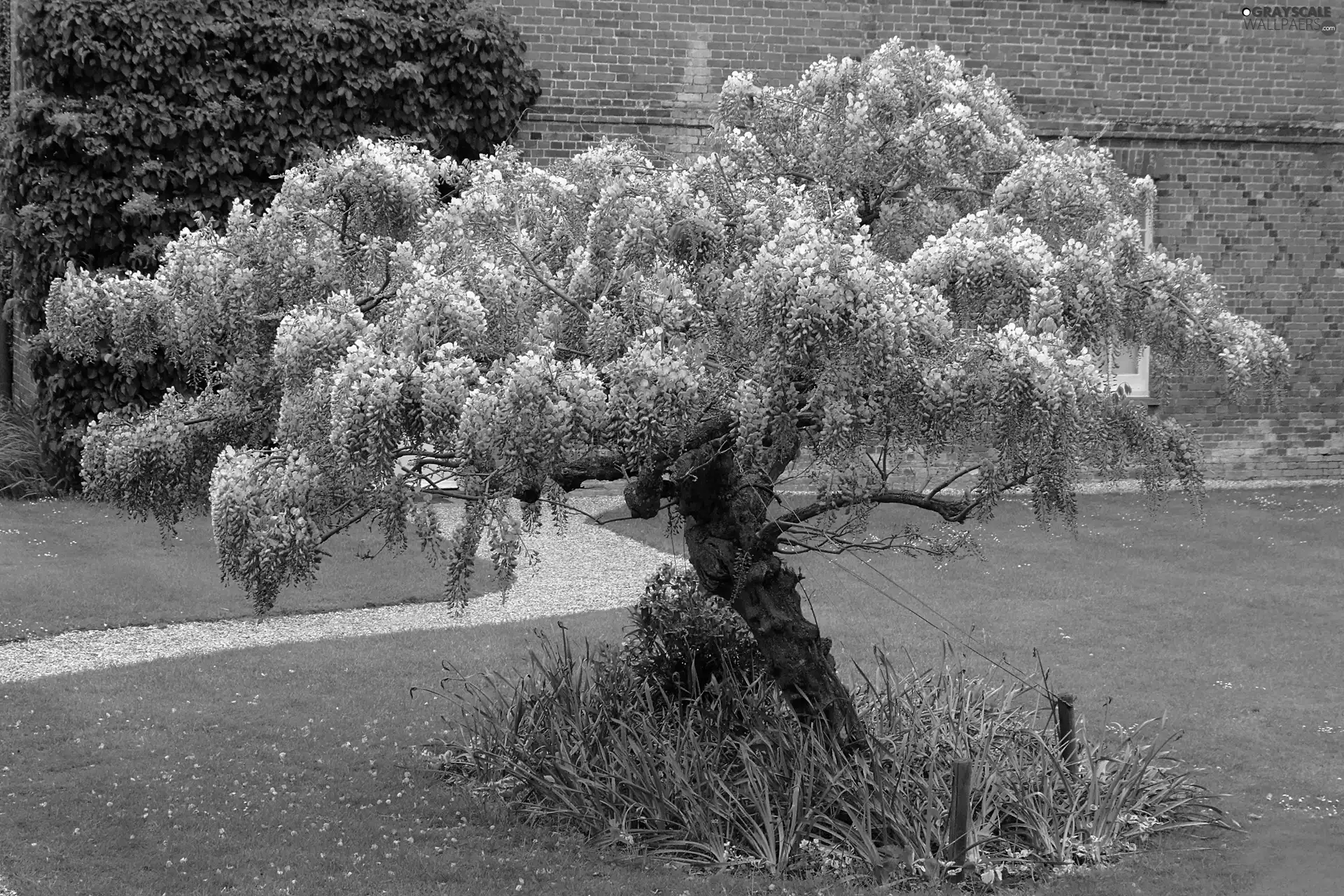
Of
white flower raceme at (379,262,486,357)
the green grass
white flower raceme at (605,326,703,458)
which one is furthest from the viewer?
the green grass

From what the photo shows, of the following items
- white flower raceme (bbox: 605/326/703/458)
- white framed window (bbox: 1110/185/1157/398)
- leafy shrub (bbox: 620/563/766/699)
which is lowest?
leafy shrub (bbox: 620/563/766/699)

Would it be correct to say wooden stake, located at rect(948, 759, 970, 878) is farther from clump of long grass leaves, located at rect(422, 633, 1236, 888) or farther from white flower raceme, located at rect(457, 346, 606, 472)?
white flower raceme, located at rect(457, 346, 606, 472)

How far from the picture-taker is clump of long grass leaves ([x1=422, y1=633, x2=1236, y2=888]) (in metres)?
6.95

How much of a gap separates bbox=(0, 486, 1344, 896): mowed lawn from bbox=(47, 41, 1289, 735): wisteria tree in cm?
166

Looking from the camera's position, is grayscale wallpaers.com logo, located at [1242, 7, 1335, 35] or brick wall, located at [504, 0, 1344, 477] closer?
brick wall, located at [504, 0, 1344, 477]

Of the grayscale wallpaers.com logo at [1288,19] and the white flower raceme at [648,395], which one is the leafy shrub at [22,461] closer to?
the white flower raceme at [648,395]

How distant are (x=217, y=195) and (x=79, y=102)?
177cm

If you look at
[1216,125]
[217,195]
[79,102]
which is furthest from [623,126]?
[1216,125]

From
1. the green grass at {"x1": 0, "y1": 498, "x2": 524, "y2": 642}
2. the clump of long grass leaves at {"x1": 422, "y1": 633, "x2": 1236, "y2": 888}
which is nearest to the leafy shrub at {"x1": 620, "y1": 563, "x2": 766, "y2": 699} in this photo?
the clump of long grass leaves at {"x1": 422, "y1": 633, "x2": 1236, "y2": 888}

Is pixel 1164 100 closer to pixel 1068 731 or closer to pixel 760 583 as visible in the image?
pixel 1068 731

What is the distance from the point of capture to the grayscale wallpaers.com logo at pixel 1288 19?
18188 millimetres

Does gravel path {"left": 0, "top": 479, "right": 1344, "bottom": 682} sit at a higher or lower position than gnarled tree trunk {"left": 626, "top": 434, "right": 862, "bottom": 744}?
lower

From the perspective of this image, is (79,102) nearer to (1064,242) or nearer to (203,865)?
(203,865)

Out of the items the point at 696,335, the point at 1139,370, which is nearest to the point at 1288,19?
the point at 1139,370
